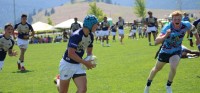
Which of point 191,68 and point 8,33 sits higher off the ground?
point 8,33

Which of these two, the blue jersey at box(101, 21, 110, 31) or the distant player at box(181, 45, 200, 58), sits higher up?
the blue jersey at box(101, 21, 110, 31)

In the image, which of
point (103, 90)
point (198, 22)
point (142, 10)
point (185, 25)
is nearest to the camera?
point (185, 25)

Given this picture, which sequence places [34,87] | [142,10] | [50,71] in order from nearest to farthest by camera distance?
[34,87]
[50,71]
[142,10]

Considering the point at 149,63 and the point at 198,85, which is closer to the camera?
the point at 198,85

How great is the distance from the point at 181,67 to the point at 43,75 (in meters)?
5.94

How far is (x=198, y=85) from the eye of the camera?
12.1 m

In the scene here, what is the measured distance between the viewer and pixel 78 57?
27.5ft

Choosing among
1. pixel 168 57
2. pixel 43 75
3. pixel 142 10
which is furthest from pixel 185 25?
pixel 142 10

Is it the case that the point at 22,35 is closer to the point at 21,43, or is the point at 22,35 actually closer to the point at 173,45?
the point at 21,43

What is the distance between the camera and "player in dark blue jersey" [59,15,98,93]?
8.38 metres

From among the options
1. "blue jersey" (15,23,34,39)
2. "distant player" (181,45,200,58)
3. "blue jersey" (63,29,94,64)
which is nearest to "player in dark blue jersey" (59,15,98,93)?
"blue jersey" (63,29,94,64)

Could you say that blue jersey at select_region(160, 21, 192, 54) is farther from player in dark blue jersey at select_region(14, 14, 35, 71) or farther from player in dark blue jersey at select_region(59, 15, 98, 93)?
player in dark blue jersey at select_region(14, 14, 35, 71)

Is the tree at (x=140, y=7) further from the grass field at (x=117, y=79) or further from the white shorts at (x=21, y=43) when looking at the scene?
the white shorts at (x=21, y=43)

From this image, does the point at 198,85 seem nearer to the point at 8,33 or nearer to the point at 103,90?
the point at 103,90
